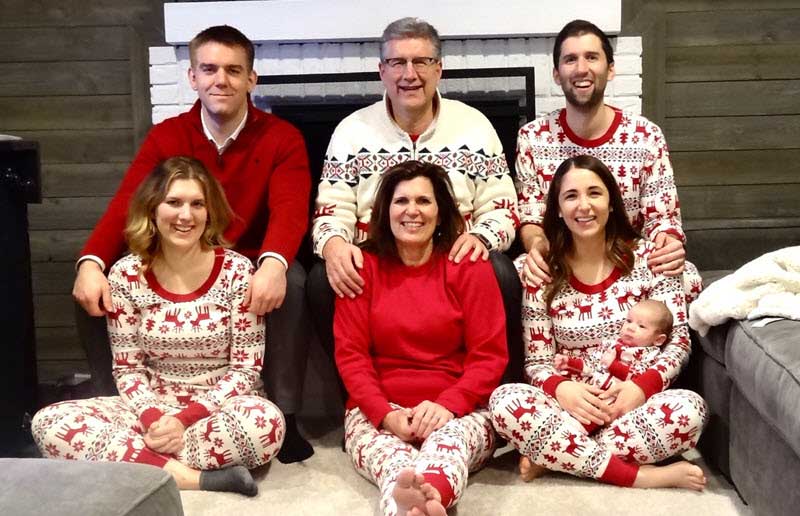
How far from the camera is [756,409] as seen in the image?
5.98ft

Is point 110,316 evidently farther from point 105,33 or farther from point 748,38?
point 748,38

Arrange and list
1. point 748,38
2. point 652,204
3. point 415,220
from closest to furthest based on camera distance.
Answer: point 415,220
point 652,204
point 748,38

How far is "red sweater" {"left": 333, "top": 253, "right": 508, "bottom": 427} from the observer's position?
6.87 feet

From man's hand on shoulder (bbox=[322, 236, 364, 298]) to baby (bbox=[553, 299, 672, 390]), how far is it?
576 mm

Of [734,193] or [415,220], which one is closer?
[415,220]

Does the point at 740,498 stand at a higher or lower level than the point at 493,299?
lower

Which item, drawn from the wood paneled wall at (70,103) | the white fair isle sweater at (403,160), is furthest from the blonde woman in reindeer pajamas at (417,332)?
the wood paneled wall at (70,103)

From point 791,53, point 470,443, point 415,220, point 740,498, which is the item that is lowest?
point 740,498

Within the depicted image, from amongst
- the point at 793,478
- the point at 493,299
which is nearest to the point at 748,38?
the point at 493,299

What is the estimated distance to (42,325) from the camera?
3336 mm

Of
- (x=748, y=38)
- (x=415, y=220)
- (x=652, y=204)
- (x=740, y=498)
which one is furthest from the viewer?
(x=748, y=38)

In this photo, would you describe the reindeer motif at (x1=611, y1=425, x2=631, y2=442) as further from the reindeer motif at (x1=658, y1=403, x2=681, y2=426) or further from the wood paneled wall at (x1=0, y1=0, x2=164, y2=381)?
the wood paneled wall at (x1=0, y1=0, x2=164, y2=381)

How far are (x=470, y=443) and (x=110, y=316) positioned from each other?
94cm

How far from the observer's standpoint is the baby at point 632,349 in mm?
2115
